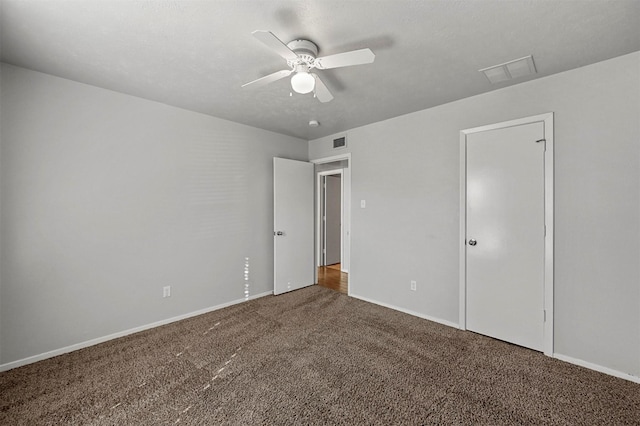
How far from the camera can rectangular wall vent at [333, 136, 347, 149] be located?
13.7 ft

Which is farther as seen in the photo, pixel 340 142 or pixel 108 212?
pixel 340 142

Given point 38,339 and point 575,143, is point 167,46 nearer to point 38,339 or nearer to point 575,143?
point 38,339

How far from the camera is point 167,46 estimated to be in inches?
77.5

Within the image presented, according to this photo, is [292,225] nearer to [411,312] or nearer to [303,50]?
[411,312]

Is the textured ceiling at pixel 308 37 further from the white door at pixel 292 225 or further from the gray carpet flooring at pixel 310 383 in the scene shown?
the gray carpet flooring at pixel 310 383

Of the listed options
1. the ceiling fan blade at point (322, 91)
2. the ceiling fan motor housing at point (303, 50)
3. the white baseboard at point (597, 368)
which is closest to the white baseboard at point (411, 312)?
the white baseboard at point (597, 368)

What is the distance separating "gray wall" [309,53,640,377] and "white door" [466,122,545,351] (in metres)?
0.13

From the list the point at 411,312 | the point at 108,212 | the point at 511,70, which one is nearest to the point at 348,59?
the point at 511,70

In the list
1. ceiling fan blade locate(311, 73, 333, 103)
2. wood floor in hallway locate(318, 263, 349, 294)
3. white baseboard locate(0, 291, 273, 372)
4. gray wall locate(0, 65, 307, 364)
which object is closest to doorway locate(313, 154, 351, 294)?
wood floor in hallway locate(318, 263, 349, 294)

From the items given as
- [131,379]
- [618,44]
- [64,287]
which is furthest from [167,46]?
[618,44]

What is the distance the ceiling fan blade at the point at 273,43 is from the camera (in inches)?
57.2

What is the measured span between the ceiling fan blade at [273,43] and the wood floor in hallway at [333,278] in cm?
343

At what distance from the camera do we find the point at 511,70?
234cm

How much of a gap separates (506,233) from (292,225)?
2823mm
